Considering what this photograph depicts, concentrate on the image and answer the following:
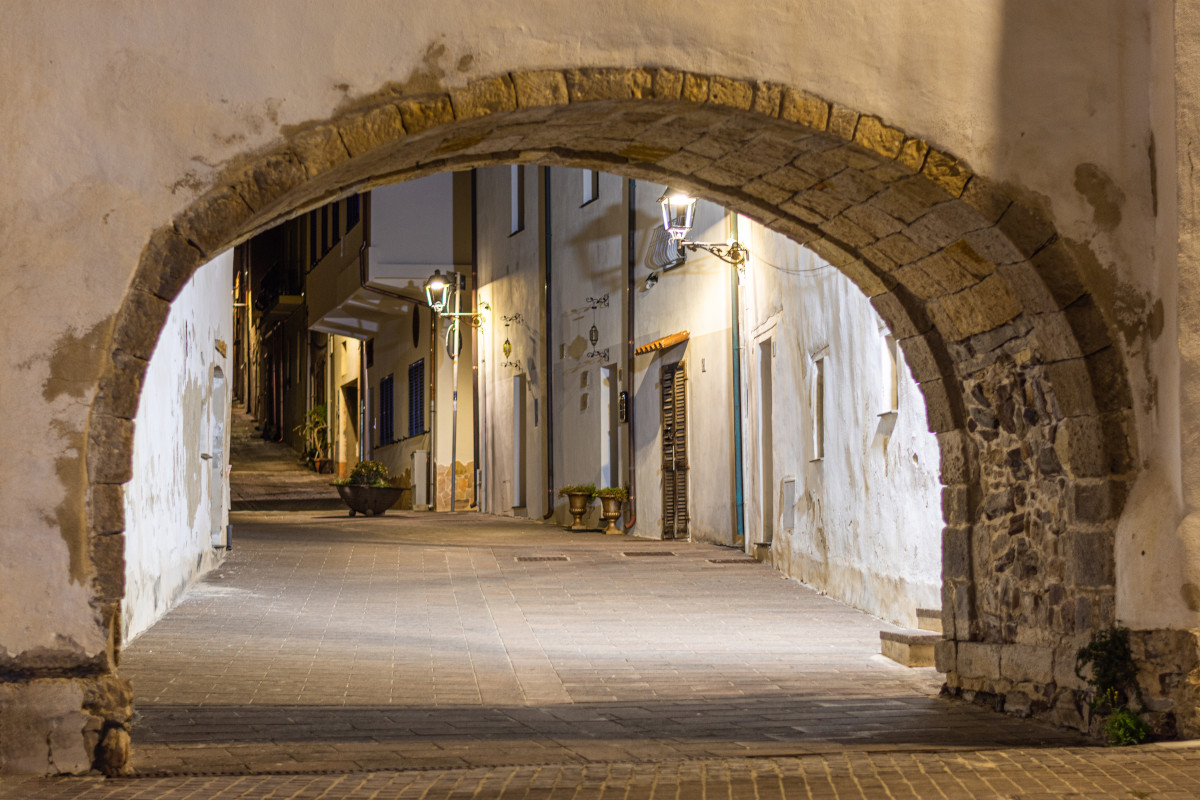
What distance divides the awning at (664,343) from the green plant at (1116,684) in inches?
405

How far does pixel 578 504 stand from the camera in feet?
58.7

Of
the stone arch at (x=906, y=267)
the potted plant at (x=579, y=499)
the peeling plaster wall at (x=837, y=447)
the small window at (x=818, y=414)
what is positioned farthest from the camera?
the potted plant at (x=579, y=499)

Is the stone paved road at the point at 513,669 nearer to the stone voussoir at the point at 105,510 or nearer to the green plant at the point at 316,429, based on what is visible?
the stone voussoir at the point at 105,510

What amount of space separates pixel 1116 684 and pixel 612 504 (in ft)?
38.0

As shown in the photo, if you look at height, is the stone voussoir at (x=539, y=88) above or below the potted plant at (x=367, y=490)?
above

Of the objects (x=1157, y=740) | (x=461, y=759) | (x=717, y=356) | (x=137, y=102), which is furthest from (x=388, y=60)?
(x=717, y=356)

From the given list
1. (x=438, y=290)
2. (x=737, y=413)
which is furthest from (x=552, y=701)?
(x=438, y=290)

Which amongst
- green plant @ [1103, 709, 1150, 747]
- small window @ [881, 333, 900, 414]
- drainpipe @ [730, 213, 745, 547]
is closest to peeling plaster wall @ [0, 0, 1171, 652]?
green plant @ [1103, 709, 1150, 747]

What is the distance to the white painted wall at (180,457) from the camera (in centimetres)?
897

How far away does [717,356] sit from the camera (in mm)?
15508

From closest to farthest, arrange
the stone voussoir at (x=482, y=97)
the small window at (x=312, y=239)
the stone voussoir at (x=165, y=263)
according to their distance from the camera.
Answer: the stone voussoir at (x=165, y=263), the stone voussoir at (x=482, y=97), the small window at (x=312, y=239)

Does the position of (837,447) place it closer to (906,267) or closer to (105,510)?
(906,267)

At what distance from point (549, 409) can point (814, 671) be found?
12.0 metres

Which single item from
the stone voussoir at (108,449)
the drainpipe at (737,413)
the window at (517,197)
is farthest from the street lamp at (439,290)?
the stone voussoir at (108,449)
